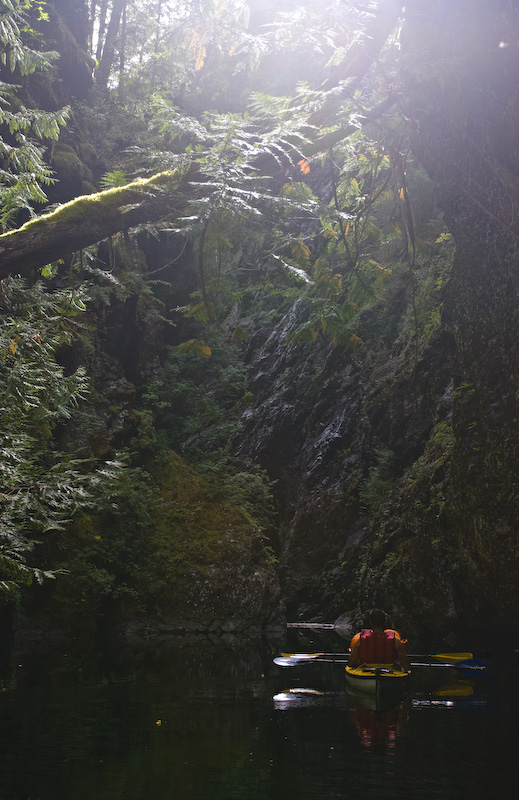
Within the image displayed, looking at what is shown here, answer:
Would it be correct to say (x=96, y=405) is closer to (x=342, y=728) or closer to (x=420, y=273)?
(x=420, y=273)

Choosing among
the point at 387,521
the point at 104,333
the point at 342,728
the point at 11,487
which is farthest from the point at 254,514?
the point at 342,728

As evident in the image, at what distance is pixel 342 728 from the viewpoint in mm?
5758

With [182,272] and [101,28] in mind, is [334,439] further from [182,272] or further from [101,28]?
[101,28]

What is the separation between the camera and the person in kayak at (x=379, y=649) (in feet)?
24.0

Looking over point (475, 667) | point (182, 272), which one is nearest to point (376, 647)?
point (475, 667)

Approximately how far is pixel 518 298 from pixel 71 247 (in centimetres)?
501

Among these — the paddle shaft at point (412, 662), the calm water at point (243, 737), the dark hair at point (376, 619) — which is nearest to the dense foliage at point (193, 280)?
the calm water at point (243, 737)

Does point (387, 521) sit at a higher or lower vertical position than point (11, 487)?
lower

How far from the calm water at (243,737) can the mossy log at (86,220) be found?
4341mm

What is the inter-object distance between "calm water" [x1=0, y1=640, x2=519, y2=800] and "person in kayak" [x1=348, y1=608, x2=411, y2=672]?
420 millimetres

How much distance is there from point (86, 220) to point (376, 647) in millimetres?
5933

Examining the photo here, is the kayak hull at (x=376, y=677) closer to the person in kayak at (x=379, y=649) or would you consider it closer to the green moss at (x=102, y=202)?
the person in kayak at (x=379, y=649)

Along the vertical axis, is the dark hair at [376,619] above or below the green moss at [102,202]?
below

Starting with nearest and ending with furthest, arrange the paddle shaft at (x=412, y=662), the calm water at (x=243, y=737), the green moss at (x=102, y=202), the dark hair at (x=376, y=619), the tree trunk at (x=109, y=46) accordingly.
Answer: the calm water at (x=243, y=737)
the green moss at (x=102, y=202)
the dark hair at (x=376, y=619)
the paddle shaft at (x=412, y=662)
the tree trunk at (x=109, y=46)
